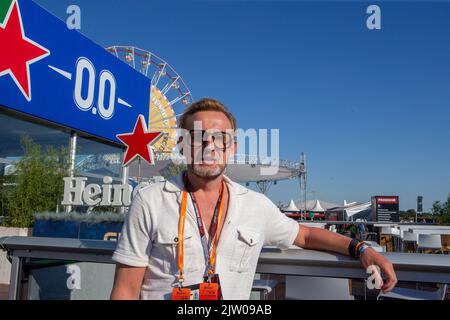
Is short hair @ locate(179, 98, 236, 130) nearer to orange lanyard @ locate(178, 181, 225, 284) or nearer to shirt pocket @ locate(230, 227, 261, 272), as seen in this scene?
orange lanyard @ locate(178, 181, 225, 284)

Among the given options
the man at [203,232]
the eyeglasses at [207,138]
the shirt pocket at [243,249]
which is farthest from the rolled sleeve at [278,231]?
the eyeglasses at [207,138]

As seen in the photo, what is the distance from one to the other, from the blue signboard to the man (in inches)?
304

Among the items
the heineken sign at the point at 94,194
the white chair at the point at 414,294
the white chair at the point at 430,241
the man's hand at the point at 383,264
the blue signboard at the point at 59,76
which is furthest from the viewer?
the heineken sign at the point at 94,194

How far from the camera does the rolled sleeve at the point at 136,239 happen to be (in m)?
1.45

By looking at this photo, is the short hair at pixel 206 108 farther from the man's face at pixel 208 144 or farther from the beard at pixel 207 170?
the beard at pixel 207 170

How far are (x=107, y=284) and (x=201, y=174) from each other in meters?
0.89

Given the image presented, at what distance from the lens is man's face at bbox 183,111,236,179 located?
1.59 meters

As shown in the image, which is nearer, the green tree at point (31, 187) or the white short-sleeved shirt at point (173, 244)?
the white short-sleeved shirt at point (173, 244)

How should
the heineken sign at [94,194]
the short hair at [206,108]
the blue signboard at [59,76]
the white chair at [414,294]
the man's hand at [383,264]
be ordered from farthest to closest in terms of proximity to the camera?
the heineken sign at [94,194], the blue signboard at [59,76], the short hair at [206,108], the white chair at [414,294], the man's hand at [383,264]

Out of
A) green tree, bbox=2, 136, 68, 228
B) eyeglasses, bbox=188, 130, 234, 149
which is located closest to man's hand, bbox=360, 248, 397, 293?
eyeglasses, bbox=188, 130, 234, 149

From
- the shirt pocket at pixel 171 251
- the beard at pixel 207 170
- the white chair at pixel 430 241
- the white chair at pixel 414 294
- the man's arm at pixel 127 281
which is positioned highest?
the beard at pixel 207 170

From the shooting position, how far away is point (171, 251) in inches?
58.1

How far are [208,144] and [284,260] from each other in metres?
0.59
